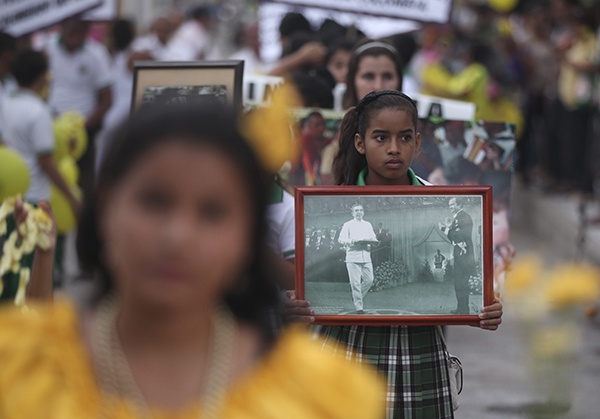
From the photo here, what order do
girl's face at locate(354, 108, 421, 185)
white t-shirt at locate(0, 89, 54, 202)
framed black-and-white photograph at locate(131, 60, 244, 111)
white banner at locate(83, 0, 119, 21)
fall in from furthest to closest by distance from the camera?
white banner at locate(83, 0, 119, 21), white t-shirt at locate(0, 89, 54, 202), framed black-and-white photograph at locate(131, 60, 244, 111), girl's face at locate(354, 108, 421, 185)

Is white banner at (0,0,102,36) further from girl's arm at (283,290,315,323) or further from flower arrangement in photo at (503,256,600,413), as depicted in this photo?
flower arrangement in photo at (503,256,600,413)

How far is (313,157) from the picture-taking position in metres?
5.66

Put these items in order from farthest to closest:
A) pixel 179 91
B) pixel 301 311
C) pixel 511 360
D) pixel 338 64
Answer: pixel 511 360
pixel 338 64
pixel 179 91
pixel 301 311

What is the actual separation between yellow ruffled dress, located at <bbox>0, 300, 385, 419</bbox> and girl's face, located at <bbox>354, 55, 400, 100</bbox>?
12.7 feet

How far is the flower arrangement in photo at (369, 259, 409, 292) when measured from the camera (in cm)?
372

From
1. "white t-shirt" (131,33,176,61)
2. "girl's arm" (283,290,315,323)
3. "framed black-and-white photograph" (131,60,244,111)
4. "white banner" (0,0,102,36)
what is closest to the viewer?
"girl's arm" (283,290,315,323)

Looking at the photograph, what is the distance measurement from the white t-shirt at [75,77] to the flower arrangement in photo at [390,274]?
7531 mm

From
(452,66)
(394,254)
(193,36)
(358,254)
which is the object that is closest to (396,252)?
(394,254)

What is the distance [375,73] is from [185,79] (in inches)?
56.6

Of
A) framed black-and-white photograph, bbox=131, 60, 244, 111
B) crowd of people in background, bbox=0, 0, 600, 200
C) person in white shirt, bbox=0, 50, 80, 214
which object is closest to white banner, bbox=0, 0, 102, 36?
crowd of people in background, bbox=0, 0, 600, 200

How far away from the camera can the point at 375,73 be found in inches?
225

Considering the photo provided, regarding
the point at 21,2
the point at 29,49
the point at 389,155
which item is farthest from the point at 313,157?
the point at 21,2

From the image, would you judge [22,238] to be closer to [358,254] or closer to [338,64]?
[358,254]

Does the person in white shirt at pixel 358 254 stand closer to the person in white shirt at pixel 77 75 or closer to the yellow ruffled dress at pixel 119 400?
the yellow ruffled dress at pixel 119 400
